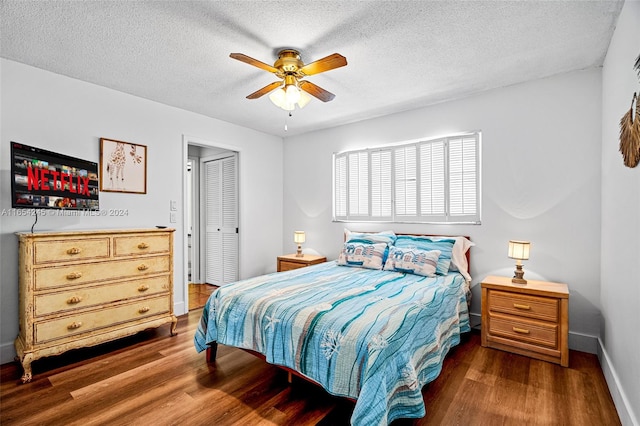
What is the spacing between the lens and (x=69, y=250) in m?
2.62

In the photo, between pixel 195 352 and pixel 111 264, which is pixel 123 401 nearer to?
pixel 195 352

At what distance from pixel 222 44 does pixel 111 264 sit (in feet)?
7.12

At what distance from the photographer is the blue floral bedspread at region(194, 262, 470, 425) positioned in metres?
1.70

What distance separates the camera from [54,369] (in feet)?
8.37

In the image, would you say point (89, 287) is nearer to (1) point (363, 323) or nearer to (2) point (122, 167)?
(2) point (122, 167)

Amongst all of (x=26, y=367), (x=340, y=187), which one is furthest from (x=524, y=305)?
(x=26, y=367)

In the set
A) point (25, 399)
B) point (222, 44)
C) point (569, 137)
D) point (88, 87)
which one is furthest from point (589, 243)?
point (88, 87)

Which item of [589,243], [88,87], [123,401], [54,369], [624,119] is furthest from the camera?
[88,87]

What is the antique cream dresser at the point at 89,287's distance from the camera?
8.04 feet

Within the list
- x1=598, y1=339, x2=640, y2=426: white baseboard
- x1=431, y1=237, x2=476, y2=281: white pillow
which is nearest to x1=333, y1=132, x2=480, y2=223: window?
x1=431, y1=237, x2=476, y2=281: white pillow

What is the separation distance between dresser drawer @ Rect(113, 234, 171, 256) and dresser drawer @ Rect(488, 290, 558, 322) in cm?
327

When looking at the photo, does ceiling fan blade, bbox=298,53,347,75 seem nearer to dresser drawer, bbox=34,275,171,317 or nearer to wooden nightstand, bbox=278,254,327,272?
dresser drawer, bbox=34,275,171,317

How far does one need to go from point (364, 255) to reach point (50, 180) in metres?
3.00

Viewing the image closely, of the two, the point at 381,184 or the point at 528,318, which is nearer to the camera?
the point at 528,318
